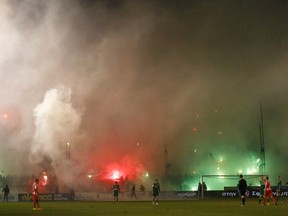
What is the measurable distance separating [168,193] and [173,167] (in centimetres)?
4503

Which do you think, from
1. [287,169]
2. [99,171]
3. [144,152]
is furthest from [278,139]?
[99,171]

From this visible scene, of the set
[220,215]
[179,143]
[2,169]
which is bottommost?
[220,215]

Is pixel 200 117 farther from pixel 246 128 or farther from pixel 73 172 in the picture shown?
pixel 73 172

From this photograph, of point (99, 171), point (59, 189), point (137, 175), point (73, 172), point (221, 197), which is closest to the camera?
point (221, 197)

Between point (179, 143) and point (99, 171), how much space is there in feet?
99.2

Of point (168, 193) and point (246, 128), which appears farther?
point (246, 128)

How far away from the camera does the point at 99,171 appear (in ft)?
251

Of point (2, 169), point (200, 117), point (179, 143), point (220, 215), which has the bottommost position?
point (220, 215)

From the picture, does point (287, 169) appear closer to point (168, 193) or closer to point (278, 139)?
point (278, 139)

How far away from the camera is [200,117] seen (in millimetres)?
109812

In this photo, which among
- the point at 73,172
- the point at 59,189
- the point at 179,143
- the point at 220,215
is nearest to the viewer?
the point at 220,215

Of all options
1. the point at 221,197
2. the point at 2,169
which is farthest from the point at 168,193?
the point at 2,169

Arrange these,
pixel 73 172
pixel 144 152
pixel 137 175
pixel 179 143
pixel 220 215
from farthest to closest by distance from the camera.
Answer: pixel 179 143 → pixel 144 152 → pixel 137 175 → pixel 73 172 → pixel 220 215

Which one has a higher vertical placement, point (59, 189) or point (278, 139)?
point (278, 139)
